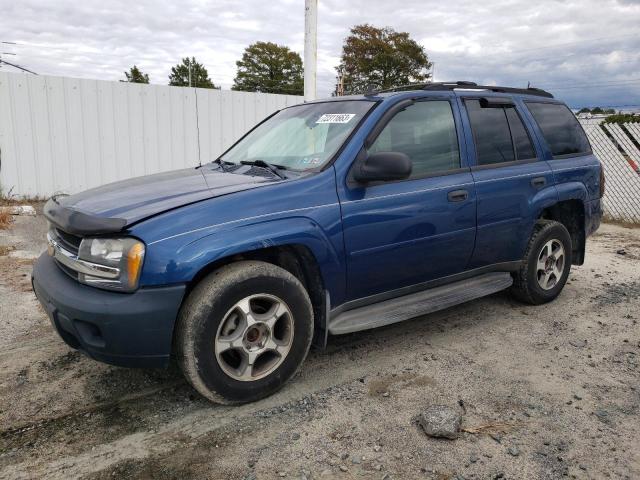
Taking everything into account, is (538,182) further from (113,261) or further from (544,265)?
(113,261)

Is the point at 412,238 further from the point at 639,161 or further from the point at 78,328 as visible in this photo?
the point at 639,161

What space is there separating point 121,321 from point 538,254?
138 inches

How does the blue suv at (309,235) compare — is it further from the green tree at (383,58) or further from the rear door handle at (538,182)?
the green tree at (383,58)

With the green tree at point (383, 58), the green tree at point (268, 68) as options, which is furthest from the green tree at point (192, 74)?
the green tree at point (383, 58)

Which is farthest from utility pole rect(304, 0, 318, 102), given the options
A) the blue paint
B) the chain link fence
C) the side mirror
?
the chain link fence

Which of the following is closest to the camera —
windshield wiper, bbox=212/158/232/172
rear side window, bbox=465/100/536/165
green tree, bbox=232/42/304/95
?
windshield wiper, bbox=212/158/232/172

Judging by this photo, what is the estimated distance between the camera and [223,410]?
2891mm

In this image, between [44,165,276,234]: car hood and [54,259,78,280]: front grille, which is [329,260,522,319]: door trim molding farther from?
[54,259,78,280]: front grille

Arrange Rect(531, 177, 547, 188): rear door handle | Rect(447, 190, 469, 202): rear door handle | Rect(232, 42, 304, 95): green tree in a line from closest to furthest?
Rect(447, 190, 469, 202): rear door handle < Rect(531, 177, 547, 188): rear door handle < Rect(232, 42, 304, 95): green tree

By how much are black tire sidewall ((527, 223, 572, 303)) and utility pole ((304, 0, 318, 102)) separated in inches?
150

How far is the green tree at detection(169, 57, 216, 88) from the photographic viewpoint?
56344mm

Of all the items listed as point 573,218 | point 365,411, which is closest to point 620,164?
point 573,218

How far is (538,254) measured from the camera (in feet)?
14.5

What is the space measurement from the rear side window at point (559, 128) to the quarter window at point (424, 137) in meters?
1.21
